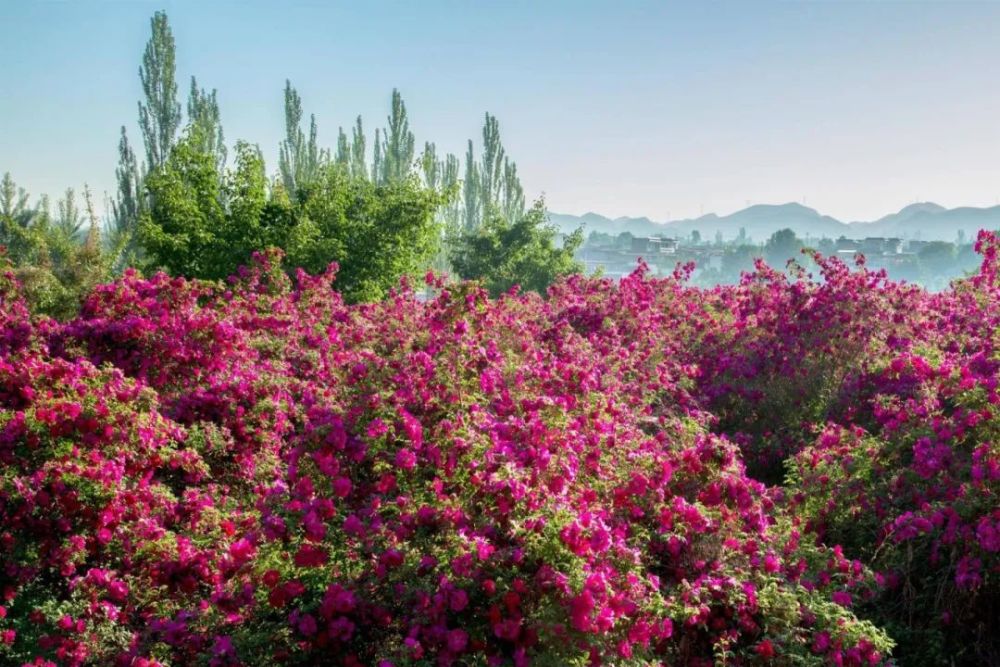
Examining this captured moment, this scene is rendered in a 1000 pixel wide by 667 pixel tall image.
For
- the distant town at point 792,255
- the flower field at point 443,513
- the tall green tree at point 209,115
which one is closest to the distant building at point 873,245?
the distant town at point 792,255

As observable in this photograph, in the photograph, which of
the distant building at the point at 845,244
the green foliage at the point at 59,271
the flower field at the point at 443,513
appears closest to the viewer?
the flower field at the point at 443,513

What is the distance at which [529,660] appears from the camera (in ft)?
9.95

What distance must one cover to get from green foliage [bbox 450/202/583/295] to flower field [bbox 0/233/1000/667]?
18.8 metres

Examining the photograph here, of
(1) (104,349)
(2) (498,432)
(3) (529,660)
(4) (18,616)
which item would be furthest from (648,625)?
(1) (104,349)

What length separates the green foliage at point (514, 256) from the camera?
25.6 metres

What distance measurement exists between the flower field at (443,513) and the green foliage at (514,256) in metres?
18.8

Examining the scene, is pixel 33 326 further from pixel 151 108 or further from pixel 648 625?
pixel 151 108

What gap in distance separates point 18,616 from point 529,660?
3.49 m

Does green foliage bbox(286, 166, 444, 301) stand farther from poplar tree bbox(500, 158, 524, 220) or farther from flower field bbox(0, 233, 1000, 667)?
poplar tree bbox(500, 158, 524, 220)

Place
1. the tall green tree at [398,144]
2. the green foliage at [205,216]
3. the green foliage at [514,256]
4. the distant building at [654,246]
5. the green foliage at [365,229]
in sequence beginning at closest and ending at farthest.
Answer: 1. the green foliage at [205,216]
2. the green foliage at [365,229]
3. the green foliage at [514,256]
4. the tall green tree at [398,144]
5. the distant building at [654,246]

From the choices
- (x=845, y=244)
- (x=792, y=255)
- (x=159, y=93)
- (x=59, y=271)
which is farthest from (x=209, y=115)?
(x=845, y=244)

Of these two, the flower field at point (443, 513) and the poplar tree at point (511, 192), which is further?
the poplar tree at point (511, 192)

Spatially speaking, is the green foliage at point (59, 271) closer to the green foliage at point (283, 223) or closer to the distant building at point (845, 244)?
the green foliage at point (283, 223)

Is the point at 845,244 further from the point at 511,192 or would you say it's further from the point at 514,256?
the point at 514,256
